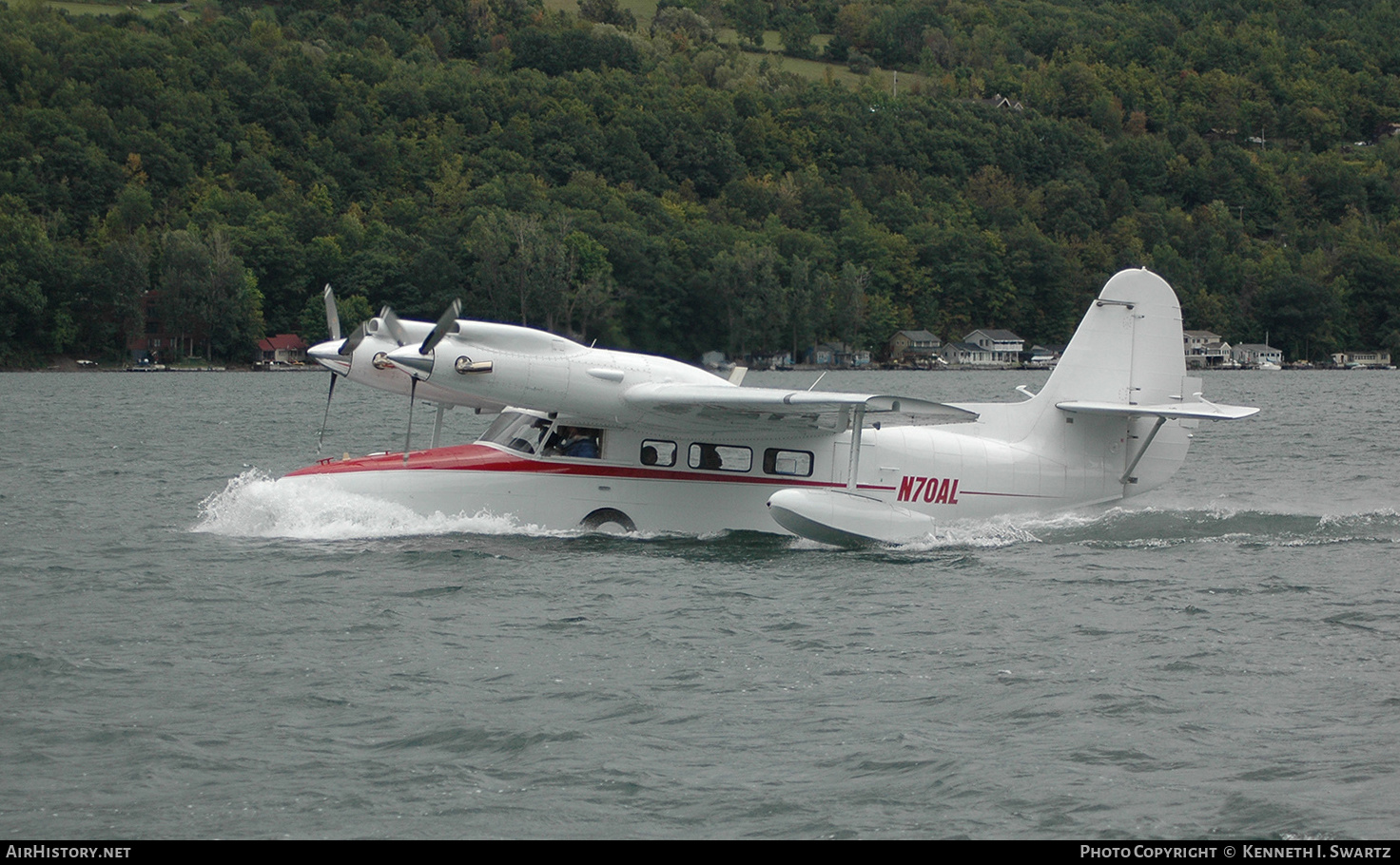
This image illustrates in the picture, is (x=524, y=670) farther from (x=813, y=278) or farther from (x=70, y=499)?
(x=813, y=278)

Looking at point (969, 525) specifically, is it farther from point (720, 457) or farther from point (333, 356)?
point (333, 356)

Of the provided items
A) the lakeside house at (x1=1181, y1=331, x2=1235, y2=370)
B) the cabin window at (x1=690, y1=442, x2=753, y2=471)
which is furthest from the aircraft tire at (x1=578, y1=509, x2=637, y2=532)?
the lakeside house at (x1=1181, y1=331, x2=1235, y2=370)

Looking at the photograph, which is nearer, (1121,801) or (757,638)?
(1121,801)

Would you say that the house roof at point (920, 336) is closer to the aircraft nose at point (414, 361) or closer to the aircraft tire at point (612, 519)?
the aircraft tire at point (612, 519)

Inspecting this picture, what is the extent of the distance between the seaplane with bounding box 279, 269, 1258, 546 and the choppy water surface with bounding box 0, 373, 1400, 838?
43 centimetres

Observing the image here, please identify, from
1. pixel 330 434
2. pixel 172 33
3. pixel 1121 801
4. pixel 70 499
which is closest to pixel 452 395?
pixel 70 499

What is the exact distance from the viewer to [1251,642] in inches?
520

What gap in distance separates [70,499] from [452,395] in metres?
8.82

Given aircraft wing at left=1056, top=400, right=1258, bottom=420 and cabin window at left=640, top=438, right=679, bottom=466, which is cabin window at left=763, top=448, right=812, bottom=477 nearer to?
cabin window at left=640, top=438, right=679, bottom=466

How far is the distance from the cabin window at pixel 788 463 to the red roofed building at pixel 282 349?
85.1 metres

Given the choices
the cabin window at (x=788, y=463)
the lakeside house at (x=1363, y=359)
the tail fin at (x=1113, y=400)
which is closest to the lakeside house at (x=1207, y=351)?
the lakeside house at (x=1363, y=359)

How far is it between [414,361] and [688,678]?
630 cm

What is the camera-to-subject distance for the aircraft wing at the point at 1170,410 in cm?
1812

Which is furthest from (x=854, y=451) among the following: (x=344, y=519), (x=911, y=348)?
(x=911, y=348)
